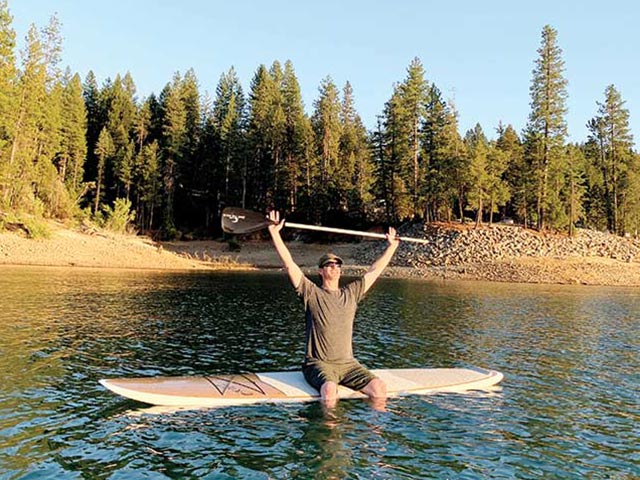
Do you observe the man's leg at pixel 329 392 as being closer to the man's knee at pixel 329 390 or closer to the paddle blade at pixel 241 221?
the man's knee at pixel 329 390

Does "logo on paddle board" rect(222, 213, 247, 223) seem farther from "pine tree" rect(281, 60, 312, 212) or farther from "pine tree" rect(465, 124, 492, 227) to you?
"pine tree" rect(281, 60, 312, 212)

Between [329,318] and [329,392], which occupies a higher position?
[329,318]

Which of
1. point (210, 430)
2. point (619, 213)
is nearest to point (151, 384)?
point (210, 430)

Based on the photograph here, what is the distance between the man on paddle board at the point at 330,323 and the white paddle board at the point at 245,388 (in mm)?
373

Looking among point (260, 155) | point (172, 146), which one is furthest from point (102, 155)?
point (260, 155)

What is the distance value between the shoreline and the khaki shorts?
135 ft

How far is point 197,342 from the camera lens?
17.3 meters

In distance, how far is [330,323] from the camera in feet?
32.5

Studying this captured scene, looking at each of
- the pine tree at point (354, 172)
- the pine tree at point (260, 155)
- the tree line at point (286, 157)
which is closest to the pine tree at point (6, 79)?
the tree line at point (286, 157)

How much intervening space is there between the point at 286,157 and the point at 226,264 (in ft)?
83.3

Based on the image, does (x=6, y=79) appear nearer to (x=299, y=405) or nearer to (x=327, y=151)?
(x=327, y=151)

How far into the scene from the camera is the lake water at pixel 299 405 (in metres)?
7.82

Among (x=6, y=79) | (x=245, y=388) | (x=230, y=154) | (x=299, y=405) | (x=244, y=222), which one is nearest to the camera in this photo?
(x=299, y=405)

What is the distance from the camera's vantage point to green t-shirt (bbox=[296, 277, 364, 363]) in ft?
32.1
